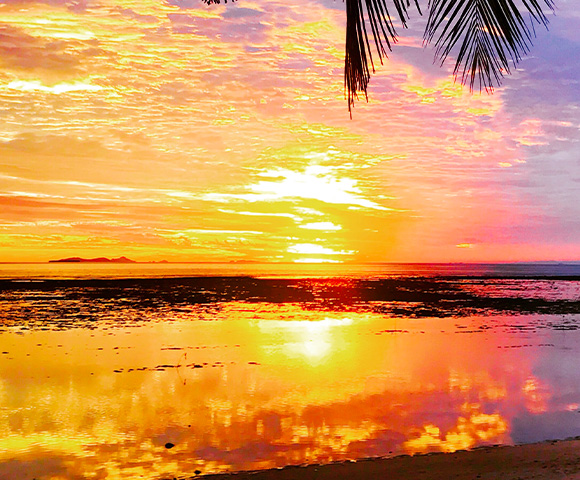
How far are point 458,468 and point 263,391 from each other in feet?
16.5

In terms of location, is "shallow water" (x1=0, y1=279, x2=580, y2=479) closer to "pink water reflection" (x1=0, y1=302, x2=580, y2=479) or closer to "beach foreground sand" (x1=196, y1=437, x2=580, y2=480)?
"pink water reflection" (x1=0, y1=302, x2=580, y2=479)

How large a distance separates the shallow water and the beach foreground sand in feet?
1.41

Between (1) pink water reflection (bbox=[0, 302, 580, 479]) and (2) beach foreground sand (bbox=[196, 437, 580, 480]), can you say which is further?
(1) pink water reflection (bbox=[0, 302, 580, 479])

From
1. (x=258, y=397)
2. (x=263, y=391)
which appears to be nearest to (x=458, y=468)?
(x=258, y=397)

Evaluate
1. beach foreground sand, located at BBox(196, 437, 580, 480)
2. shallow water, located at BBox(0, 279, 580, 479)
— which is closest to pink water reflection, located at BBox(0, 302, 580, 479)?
shallow water, located at BBox(0, 279, 580, 479)

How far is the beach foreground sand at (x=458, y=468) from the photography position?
255 inches

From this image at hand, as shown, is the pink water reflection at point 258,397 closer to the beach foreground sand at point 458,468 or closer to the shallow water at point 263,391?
A: the shallow water at point 263,391

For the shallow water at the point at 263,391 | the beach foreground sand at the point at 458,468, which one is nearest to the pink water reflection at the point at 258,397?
the shallow water at the point at 263,391

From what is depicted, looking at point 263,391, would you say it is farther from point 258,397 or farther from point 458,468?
point 458,468

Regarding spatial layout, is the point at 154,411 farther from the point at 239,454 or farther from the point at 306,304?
the point at 306,304

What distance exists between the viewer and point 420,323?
23.8 m

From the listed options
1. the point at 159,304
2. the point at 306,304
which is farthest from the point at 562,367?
the point at 159,304

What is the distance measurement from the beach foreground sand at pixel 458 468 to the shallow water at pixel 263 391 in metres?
0.43

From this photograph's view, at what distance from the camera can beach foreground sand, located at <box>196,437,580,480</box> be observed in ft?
21.2
